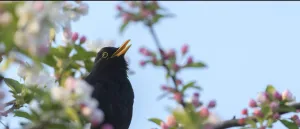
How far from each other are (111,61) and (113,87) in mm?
651

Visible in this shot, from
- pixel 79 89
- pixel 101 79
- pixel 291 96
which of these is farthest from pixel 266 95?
pixel 101 79

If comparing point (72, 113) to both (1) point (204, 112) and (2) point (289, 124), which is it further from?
(2) point (289, 124)

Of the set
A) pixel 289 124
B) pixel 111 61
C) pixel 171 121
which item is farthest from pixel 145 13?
pixel 111 61

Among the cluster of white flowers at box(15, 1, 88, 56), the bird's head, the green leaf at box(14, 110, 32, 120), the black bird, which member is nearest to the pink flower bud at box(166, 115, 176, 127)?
the green leaf at box(14, 110, 32, 120)

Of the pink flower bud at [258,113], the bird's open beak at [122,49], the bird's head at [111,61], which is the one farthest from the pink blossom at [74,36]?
the bird's head at [111,61]

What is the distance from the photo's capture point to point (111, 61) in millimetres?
5852

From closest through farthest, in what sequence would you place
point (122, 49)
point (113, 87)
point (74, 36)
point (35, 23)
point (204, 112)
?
1. point (35, 23)
2. point (204, 112)
3. point (74, 36)
4. point (113, 87)
5. point (122, 49)

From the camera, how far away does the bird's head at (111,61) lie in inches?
225

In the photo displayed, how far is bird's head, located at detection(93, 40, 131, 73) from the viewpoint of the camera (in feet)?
18.7

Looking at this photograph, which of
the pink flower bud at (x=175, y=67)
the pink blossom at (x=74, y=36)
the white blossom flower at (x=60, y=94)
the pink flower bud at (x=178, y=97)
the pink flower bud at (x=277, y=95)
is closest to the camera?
the white blossom flower at (x=60, y=94)

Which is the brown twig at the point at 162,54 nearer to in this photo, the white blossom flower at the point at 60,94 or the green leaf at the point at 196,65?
the green leaf at the point at 196,65

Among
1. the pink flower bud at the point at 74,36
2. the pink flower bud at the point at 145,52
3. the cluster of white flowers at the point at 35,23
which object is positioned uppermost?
the pink flower bud at the point at 74,36

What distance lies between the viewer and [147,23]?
2555 mm

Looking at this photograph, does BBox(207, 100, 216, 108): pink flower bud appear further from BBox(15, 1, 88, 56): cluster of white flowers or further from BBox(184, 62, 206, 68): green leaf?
BBox(15, 1, 88, 56): cluster of white flowers
